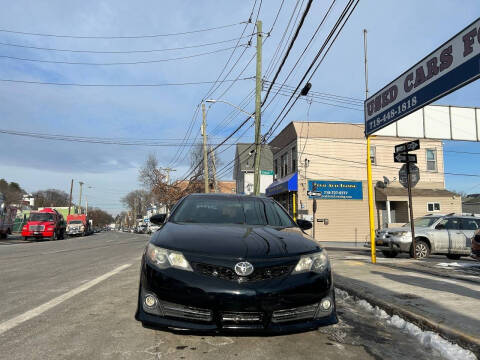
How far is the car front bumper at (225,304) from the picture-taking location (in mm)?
2732

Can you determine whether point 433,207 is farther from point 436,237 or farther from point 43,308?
point 43,308

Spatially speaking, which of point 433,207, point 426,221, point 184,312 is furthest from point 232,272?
point 433,207

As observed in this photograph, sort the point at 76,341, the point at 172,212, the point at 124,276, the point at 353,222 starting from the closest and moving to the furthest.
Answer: the point at 76,341 < the point at 172,212 < the point at 124,276 < the point at 353,222

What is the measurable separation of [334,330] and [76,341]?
2613 mm

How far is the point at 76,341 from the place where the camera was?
3301mm

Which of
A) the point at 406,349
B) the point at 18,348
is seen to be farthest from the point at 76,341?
the point at 406,349

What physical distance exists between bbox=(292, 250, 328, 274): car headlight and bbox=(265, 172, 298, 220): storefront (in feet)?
53.2

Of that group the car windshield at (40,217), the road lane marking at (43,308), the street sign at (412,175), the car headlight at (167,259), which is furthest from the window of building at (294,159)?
the car headlight at (167,259)

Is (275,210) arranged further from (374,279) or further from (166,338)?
(374,279)

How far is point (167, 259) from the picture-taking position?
2.98m

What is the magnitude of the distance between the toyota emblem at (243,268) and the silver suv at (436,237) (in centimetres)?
977

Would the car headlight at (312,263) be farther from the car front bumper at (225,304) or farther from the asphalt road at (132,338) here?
the asphalt road at (132,338)

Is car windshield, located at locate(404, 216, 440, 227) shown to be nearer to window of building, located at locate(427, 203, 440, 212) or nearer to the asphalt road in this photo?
the asphalt road

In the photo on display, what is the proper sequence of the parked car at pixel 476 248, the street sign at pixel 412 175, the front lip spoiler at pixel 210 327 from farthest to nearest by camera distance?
the street sign at pixel 412 175
the parked car at pixel 476 248
the front lip spoiler at pixel 210 327
